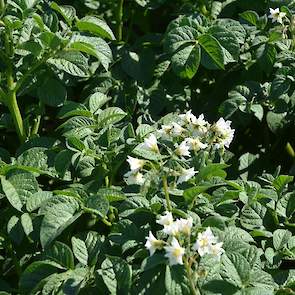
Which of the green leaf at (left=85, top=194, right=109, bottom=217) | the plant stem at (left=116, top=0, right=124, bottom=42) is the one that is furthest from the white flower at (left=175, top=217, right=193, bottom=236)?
the plant stem at (left=116, top=0, right=124, bottom=42)

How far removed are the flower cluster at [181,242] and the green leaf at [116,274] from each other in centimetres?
10

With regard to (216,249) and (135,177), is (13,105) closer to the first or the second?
(135,177)

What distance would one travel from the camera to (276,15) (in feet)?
8.70

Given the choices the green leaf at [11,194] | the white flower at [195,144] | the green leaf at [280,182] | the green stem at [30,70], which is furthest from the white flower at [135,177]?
the green stem at [30,70]

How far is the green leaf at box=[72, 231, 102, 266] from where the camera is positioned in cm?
191

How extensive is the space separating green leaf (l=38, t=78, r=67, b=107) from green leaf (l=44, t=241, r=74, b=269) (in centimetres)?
69

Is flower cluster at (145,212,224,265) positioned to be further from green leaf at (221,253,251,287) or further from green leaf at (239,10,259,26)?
green leaf at (239,10,259,26)

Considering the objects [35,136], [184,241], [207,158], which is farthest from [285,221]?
[35,136]

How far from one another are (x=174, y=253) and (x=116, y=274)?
201mm

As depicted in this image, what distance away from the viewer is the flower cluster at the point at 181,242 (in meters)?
1.70

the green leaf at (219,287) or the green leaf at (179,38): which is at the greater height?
the green leaf at (179,38)

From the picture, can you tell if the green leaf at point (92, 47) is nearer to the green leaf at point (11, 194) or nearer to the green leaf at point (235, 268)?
the green leaf at point (11, 194)

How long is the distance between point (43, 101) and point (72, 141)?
0.43m

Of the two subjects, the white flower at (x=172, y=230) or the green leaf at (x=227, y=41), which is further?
the green leaf at (x=227, y=41)
